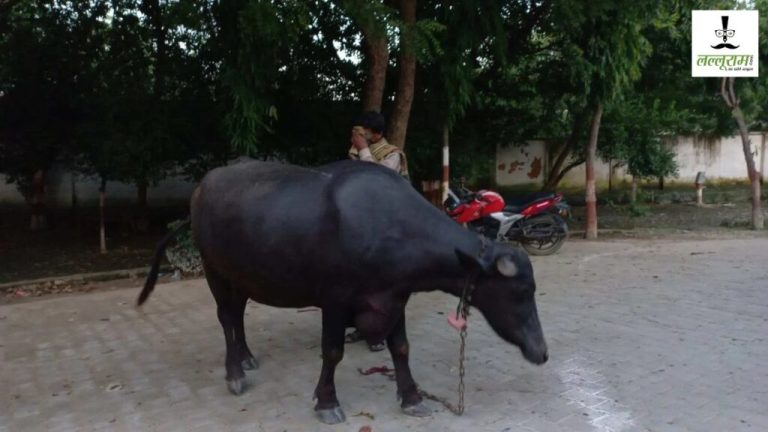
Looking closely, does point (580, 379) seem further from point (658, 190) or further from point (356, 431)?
point (658, 190)

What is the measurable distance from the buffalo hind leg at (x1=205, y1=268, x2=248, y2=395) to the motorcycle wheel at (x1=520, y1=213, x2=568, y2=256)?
5.48 m

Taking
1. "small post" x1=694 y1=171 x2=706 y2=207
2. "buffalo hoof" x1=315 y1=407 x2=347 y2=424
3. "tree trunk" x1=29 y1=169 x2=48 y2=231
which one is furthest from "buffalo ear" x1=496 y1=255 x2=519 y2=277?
"small post" x1=694 y1=171 x2=706 y2=207

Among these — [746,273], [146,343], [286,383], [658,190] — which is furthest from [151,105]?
[658,190]

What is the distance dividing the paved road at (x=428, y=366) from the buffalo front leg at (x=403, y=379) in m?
0.08

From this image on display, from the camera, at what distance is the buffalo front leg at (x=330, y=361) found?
3.67 m

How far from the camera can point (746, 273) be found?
7457mm

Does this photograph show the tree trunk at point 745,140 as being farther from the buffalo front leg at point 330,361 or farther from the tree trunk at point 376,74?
the buffalo front leg at point 330,361

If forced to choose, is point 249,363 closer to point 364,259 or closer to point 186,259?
point 364,259

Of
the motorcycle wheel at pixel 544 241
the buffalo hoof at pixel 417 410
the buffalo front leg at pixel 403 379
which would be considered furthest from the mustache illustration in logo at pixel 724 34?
the buffalo hoof at pixel 417 410

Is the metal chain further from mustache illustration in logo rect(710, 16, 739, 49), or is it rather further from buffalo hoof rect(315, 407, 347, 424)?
mustache illustration in logo rect(710, 16, 739, 49)

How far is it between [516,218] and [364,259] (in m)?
5.78

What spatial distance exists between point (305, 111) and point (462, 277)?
6.15 metres

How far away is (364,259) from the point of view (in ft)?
11.4

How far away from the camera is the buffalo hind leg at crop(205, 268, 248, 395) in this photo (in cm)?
424
